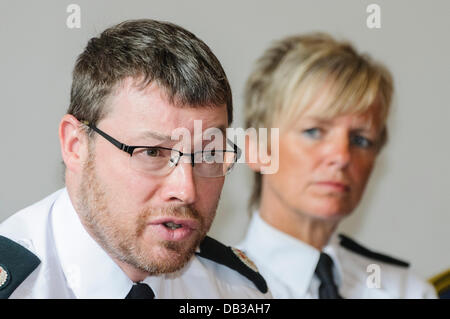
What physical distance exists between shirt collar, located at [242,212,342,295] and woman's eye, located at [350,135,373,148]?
10.1 inches

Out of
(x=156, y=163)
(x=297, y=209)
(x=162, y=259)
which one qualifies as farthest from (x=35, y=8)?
(x=297, y=209)

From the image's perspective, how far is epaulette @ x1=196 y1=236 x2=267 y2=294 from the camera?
1205mm

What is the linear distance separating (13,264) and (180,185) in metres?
0.29

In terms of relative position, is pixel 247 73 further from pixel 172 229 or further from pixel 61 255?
pixel 61 255

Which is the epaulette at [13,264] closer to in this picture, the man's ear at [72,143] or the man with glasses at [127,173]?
the man with glasses at [127,173]

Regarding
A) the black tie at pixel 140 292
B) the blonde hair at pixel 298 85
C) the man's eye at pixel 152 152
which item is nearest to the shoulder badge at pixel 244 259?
the blonde hair at pixel 298 85

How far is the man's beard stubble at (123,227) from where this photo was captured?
1.00 meters

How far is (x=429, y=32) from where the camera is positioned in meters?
1.47

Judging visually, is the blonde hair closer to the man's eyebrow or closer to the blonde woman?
the blonde woman

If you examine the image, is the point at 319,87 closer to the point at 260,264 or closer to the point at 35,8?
the point at 260,264

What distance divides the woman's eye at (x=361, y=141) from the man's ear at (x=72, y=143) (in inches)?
24.7

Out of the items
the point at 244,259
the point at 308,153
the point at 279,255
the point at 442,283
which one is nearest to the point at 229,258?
the point at 244,259

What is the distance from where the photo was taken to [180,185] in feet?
3.24
